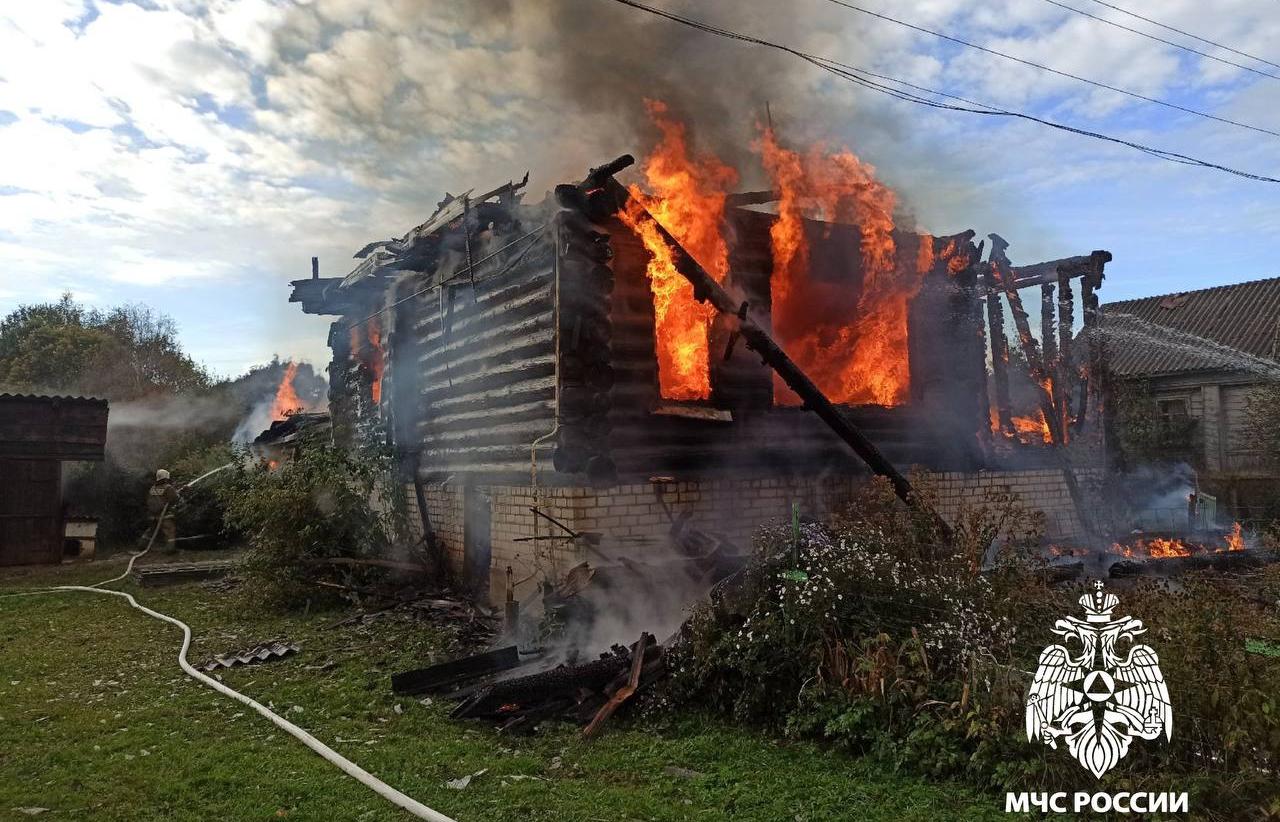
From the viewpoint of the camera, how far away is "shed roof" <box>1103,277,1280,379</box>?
82.1 feet

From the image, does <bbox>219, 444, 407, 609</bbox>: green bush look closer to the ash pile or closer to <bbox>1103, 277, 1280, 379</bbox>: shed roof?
the ash pile

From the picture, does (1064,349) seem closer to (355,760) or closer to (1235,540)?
(1235,540)

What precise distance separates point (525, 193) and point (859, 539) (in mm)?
6348

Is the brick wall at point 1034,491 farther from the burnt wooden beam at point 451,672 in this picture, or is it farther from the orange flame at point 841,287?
the burnt wooden beam at point 451,672

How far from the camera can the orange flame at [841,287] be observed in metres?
10.9

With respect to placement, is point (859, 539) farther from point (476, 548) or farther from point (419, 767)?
point (476, 548)

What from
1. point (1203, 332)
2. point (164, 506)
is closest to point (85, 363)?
point (164, 506)

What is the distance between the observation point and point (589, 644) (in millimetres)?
7629

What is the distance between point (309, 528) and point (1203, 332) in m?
30.3

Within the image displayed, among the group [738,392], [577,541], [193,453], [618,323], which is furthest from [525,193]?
[193,453]

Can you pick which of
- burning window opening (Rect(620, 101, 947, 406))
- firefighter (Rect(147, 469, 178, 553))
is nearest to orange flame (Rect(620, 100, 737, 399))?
burning window opening (Rect(620, 101, 947, 406))

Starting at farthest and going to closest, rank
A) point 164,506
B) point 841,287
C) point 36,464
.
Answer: point 164,506 → point 36,464 → point 841,287

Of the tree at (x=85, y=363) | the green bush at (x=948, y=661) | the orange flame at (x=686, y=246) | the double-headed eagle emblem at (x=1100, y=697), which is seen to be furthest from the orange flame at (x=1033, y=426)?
the tree at (x=85, y=363)

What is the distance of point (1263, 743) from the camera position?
13.0ft
